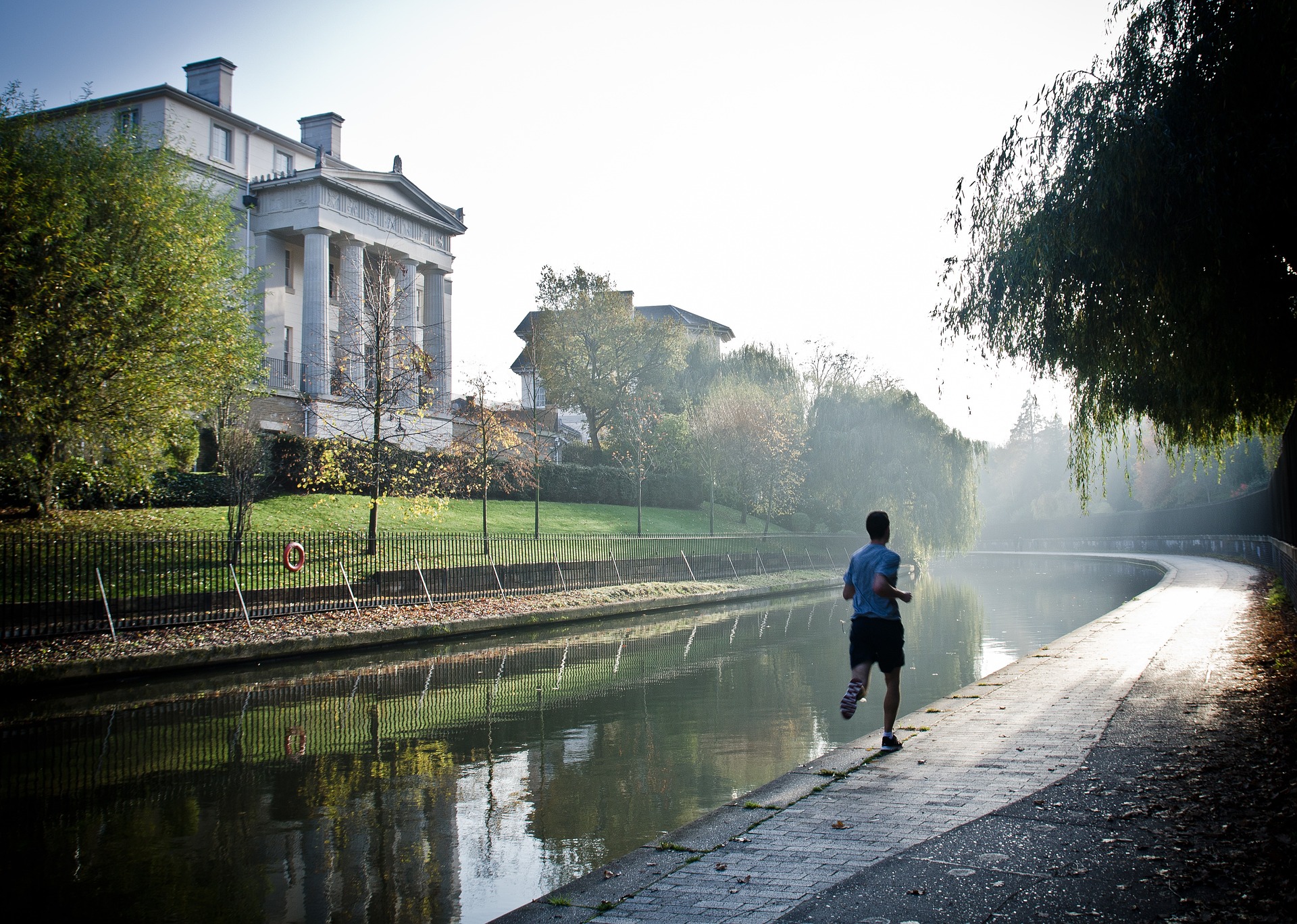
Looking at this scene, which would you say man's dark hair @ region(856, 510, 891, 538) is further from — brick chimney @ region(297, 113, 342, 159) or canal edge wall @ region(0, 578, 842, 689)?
brick chimney @ region(297, 113, 342, 159)

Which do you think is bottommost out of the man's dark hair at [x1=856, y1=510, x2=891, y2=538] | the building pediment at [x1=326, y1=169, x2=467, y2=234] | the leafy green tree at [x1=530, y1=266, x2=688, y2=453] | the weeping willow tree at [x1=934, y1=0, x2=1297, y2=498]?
the man's dark hair at [x1=856, y1=510, x2=891, y2=538]

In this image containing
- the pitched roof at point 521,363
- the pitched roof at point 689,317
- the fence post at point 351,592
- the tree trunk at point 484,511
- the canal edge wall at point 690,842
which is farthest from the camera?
the pitched roof at point 689,317

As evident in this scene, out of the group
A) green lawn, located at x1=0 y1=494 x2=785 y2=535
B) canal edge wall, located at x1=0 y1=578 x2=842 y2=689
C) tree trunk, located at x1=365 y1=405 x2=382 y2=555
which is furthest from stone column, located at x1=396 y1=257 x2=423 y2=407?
canal edge wall, located at x1=0 y1=578 x2=842 y2=689

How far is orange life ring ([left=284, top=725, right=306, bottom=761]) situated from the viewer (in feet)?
30.1

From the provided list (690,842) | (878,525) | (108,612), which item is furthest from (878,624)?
(108,612)

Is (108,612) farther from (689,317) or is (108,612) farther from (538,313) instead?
(689,317)

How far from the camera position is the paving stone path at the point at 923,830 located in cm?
434

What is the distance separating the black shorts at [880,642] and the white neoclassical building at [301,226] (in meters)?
31.5

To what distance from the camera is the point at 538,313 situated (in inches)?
2061

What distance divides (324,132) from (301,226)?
9688 millimetres

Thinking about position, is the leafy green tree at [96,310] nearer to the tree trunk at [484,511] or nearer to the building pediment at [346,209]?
the tree trunk at [484,511]

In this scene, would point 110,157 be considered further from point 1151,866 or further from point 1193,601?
point 1193,601

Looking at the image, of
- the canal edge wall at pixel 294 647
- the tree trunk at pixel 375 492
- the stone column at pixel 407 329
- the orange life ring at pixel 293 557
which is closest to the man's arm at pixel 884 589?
the canal edge wall at pixel 294 647

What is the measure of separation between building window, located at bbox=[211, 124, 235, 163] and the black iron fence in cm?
2753
